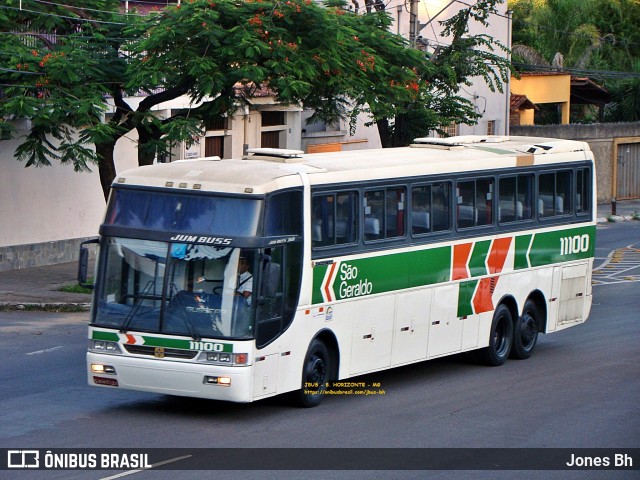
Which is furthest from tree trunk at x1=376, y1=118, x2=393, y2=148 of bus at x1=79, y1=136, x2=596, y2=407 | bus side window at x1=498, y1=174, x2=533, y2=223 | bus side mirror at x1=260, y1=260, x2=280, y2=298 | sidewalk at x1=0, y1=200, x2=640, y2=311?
bus side mirror at x1=260, y1=260, x2=280, y2=298

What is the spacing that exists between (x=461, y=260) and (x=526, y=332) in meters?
2.45

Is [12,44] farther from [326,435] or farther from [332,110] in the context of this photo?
[326,435]

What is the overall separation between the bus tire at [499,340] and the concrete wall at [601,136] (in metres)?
31.7

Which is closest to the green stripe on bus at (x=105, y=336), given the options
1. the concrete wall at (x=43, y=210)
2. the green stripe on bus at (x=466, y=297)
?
the green stripe on bus at (x=466, y=297)

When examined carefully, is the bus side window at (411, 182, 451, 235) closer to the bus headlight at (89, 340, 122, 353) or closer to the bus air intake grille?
the bus air intake grille

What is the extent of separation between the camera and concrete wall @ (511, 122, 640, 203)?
4894 cm

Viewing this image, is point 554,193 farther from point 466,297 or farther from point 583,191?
point 466,297

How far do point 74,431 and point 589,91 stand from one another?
44978mm

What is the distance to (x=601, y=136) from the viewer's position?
164 feet

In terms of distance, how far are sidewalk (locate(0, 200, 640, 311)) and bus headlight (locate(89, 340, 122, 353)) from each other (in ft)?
30.5

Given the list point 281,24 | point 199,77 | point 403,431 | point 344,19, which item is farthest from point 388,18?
point 403,431

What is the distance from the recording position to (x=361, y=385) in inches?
625

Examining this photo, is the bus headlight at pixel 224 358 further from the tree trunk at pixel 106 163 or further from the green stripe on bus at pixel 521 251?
the tree trunk at pixel 106 163

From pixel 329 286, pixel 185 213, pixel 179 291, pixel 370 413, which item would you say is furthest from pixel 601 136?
pixel 179 291
